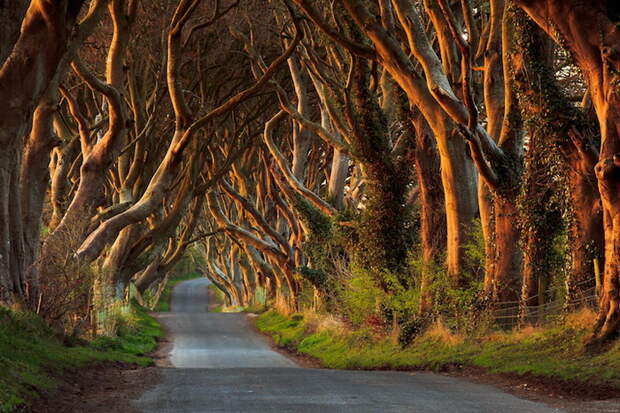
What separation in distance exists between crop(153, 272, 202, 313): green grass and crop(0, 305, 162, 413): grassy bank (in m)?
46.3

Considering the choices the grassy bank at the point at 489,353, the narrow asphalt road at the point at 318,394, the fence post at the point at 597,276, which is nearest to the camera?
the narrow asphalt road at the point at 318,394

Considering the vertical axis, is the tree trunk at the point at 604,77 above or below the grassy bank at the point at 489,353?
above

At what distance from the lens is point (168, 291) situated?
295ft

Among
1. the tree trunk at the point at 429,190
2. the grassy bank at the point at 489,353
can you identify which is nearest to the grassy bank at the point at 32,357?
the grassy bank at the point at 489,353

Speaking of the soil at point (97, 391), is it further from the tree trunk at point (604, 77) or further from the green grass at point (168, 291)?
the green grass at point (168, 291)

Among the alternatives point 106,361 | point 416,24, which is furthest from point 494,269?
point 106,361

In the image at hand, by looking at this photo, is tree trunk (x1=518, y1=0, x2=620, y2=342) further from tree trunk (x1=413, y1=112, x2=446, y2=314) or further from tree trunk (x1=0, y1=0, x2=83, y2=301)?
tree trunk (x1=413, y1=112, x2=446, y2=314)

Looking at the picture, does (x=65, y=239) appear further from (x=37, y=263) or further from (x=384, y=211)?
(x=384, y=211)

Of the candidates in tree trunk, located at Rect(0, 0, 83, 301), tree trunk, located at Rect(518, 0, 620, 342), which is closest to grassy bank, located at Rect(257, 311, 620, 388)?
tree trunk, located at Rect(518, 0, 620, 342)

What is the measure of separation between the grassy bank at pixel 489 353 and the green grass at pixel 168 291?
41509 mm

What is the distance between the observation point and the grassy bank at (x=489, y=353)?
11.9 meters

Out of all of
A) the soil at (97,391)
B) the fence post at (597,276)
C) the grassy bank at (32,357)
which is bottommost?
A: the soil at (97,391)

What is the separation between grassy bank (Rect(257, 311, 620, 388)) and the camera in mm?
11867

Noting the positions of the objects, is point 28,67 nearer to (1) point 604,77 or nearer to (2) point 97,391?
(2) point 97,391
